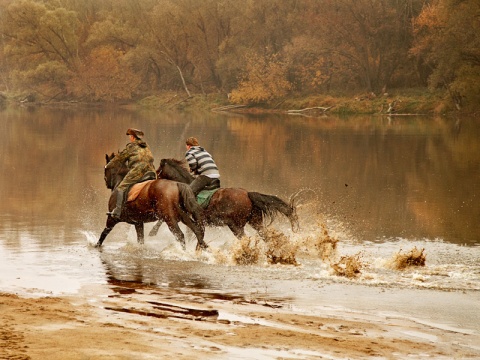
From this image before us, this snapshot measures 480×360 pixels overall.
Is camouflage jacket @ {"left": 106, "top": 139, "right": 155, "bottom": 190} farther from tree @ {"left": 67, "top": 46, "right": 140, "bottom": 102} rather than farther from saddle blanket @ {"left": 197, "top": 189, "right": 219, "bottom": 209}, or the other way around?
tree @ {"left": 67, "top": 46, "right": 140, "bottom": 102}

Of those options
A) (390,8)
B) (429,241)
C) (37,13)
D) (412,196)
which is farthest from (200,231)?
(37,13)

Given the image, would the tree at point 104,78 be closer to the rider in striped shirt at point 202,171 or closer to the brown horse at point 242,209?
the rider in striped shirt at point 202,171

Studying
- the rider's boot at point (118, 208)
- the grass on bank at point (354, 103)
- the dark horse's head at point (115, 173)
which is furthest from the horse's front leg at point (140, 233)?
the grass on bank at point (354, 103)

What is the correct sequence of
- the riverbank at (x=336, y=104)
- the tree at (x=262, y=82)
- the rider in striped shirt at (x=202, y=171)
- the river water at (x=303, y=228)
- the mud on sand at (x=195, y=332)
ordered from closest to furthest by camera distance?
the mud on sand at (x=195, y=332), the river water at (x=303, y=228), the rider in striped shirt at (x=202, y=171), the riverbank at (x=336, y=104), the tree at (x=262, y=82)

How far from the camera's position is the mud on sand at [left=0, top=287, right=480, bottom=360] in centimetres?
814

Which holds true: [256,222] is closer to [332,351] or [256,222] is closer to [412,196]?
[332,351]

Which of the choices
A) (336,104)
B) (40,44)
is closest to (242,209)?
(336,104)

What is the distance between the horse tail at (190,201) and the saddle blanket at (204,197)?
0.56 ft

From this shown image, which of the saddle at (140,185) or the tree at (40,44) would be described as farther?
the tree at (40,44)

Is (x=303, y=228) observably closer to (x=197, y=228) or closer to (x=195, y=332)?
(x=197, y=228)

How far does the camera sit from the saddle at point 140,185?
15500 mm

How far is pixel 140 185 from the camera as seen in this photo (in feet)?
51.1

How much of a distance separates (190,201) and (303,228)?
8.42ft

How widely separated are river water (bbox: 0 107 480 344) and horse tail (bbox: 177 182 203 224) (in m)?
0.63
